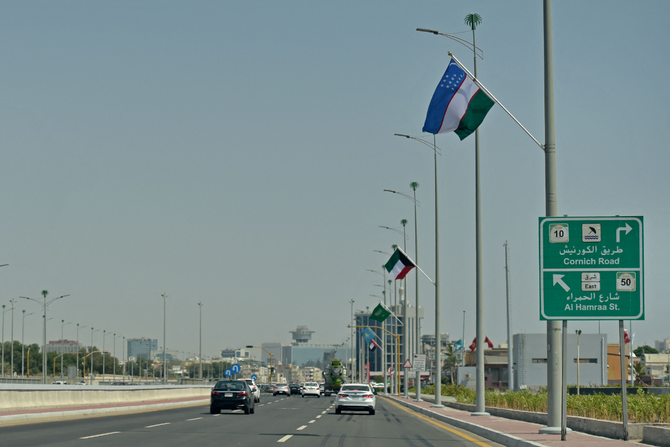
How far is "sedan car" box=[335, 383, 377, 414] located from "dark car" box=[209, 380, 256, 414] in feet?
13.8

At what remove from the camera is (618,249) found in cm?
1700

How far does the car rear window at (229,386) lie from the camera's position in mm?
36531

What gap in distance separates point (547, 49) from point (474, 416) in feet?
51.6

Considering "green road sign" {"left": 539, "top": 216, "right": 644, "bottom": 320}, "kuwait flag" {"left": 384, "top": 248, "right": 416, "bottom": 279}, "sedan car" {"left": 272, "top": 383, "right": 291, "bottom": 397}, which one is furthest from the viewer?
"sedan car" {"left": 272, "top": 383, "right": 291, "bottom": 397}


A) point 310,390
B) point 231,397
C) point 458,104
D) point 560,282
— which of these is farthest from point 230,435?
point 310,390

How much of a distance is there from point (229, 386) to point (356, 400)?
19.7ft

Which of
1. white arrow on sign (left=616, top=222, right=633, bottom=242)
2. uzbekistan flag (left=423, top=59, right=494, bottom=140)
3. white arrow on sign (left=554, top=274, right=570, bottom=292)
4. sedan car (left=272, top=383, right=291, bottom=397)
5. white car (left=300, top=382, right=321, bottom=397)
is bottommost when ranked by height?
sedan car (left=272, top=383, right=291, bottom=397)

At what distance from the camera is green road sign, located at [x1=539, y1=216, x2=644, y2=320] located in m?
16.8

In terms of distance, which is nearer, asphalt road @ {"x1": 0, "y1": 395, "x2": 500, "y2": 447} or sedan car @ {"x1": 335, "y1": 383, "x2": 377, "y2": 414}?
asphalt road @ {"x1": 0, "y1": 395, "x2": 500, "y2": 447}

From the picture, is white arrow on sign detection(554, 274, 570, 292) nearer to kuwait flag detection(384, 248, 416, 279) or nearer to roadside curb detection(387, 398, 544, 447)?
roadside curb detection(387, 398, 544, 447)

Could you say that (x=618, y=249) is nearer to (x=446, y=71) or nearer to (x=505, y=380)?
A: (x=446, y=71)

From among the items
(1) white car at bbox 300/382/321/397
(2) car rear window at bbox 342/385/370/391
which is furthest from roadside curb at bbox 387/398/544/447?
(1) white car at bbox 300/382/321/397

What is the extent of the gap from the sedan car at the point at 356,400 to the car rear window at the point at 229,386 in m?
4.60

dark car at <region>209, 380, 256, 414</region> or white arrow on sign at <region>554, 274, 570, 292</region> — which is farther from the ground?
white arrow on sign at <region>554, 274, 570, 292</region>
